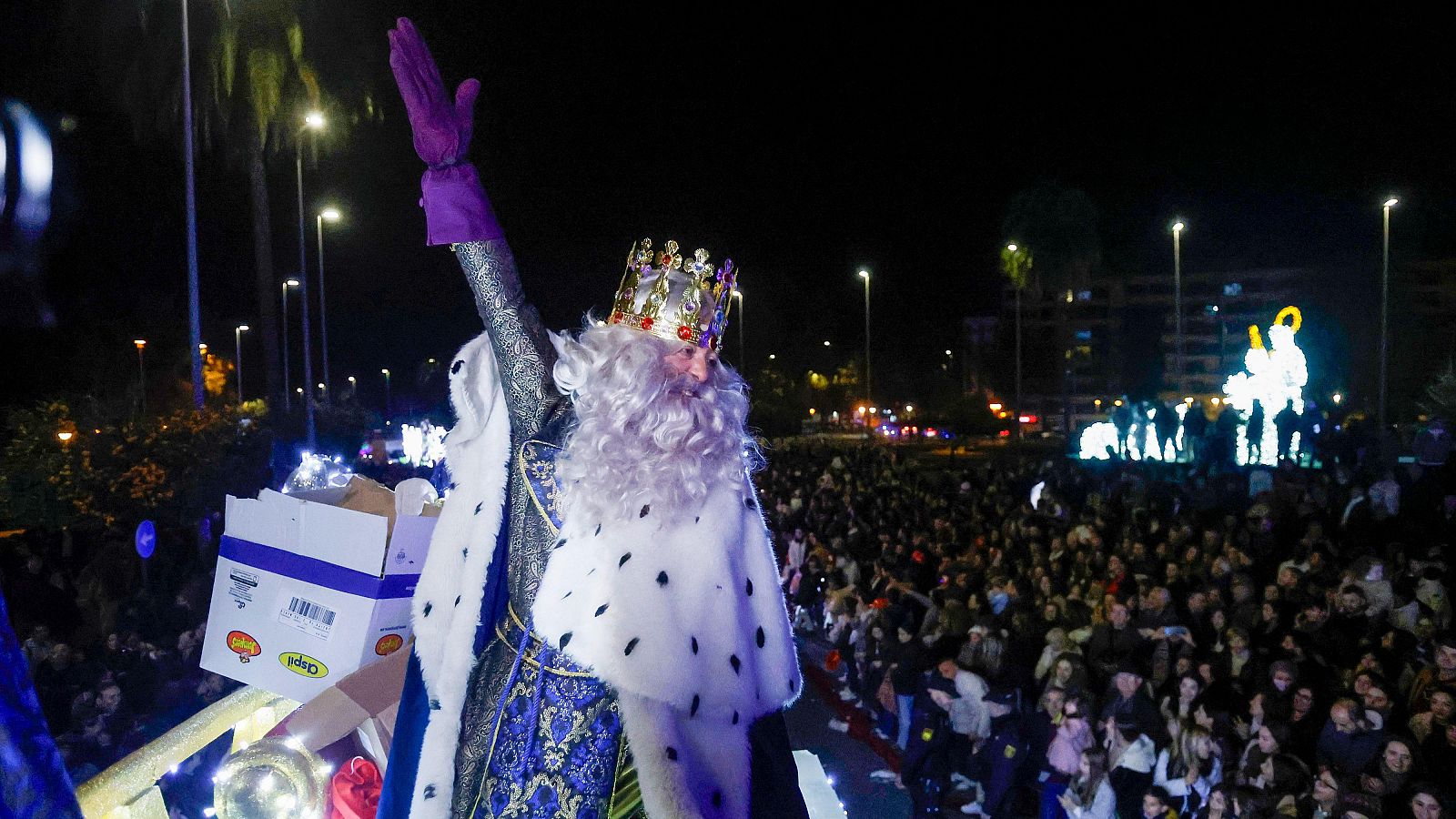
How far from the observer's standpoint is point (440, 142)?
2727mm

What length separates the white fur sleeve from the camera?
235cm

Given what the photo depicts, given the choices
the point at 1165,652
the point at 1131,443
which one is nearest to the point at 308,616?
the point at 1165,652

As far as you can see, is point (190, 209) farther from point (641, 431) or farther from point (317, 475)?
point (641, 431)

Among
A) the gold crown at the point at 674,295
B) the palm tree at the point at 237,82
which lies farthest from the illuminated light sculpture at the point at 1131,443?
the gold crown at the point at 674,295

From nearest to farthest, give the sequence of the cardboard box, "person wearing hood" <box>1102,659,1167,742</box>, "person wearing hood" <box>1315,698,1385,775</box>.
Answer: the cardboard box
"person wearing hood" <box>1315,698,1385,775</box>
"person wearing hood" <box>1102,659,1167,742</box>

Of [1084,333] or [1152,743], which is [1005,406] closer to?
[1084,333]

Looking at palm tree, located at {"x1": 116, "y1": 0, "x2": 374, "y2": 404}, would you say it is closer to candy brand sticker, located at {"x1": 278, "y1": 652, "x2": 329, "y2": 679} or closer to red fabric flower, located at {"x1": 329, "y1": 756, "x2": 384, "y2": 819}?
candy brand sticker, located at {"x1": 278, "y1": 652, "x2": 329, "y2": 679}

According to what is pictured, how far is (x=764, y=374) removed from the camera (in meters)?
45.8

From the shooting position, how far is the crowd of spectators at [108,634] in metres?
7.84

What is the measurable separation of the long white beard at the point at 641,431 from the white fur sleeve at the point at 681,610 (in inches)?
2.3

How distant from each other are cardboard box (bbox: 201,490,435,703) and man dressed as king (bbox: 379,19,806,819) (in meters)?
0.39

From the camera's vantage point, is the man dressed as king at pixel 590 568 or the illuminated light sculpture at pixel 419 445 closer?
the man dressed as king at pixel 590 568

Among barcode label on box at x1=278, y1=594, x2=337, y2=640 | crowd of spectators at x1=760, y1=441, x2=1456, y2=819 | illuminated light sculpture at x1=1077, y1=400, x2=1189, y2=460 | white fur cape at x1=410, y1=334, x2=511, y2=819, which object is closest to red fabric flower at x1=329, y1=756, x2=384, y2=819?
barcode label on box at x1=278, y1=594, x2=337, y2=640

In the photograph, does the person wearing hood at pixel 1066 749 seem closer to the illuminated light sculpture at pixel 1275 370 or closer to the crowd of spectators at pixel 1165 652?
the crowd of spectators at pixel 1165 652
